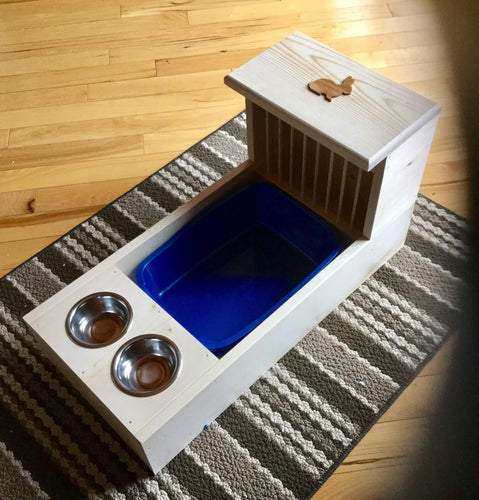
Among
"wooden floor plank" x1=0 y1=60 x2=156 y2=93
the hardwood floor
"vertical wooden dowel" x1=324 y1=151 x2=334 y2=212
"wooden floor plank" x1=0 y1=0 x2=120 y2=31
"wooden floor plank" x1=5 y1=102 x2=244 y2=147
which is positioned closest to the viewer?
"vertical wooden dowel" x1=324 y1=151 x2=334 y2=212

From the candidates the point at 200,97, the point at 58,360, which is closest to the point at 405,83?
the point at 200,97

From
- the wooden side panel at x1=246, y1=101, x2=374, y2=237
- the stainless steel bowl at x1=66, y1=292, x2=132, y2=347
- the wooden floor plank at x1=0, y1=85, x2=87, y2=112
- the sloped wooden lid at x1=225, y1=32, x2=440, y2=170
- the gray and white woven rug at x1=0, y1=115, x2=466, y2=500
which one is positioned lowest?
the gray and white woven rug at x1=0, y1=115, x2=466, y2=500

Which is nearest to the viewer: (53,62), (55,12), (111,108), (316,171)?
(316,171)

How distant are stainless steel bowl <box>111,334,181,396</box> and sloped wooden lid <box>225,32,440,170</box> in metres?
0.37

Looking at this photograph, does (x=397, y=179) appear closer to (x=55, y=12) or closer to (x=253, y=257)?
(x=253, y=257)

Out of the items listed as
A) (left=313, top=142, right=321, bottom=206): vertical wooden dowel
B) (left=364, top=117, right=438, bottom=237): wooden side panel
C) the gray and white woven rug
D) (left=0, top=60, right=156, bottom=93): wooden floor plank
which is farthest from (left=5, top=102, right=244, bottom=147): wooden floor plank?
(left=364, top=117, right=438, bottom=237): wooden side panel

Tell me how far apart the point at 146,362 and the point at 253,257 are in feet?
1.02

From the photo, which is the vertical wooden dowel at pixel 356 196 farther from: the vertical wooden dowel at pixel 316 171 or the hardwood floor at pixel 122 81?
the hardwood floor at pixel 122 81

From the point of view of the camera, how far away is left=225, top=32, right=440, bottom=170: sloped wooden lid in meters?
0.81

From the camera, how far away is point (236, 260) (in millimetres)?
1085

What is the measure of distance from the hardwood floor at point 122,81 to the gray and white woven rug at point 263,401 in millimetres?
124

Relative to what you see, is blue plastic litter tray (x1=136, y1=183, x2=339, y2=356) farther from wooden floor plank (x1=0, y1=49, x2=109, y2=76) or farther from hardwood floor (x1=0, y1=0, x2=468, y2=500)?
wooden floor plank (x1=0, y1=49, x2=109, y2=76)

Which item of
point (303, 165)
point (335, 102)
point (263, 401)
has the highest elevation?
point (335, 102)

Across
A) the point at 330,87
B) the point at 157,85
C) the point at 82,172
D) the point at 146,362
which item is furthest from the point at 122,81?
the point at 146,362
